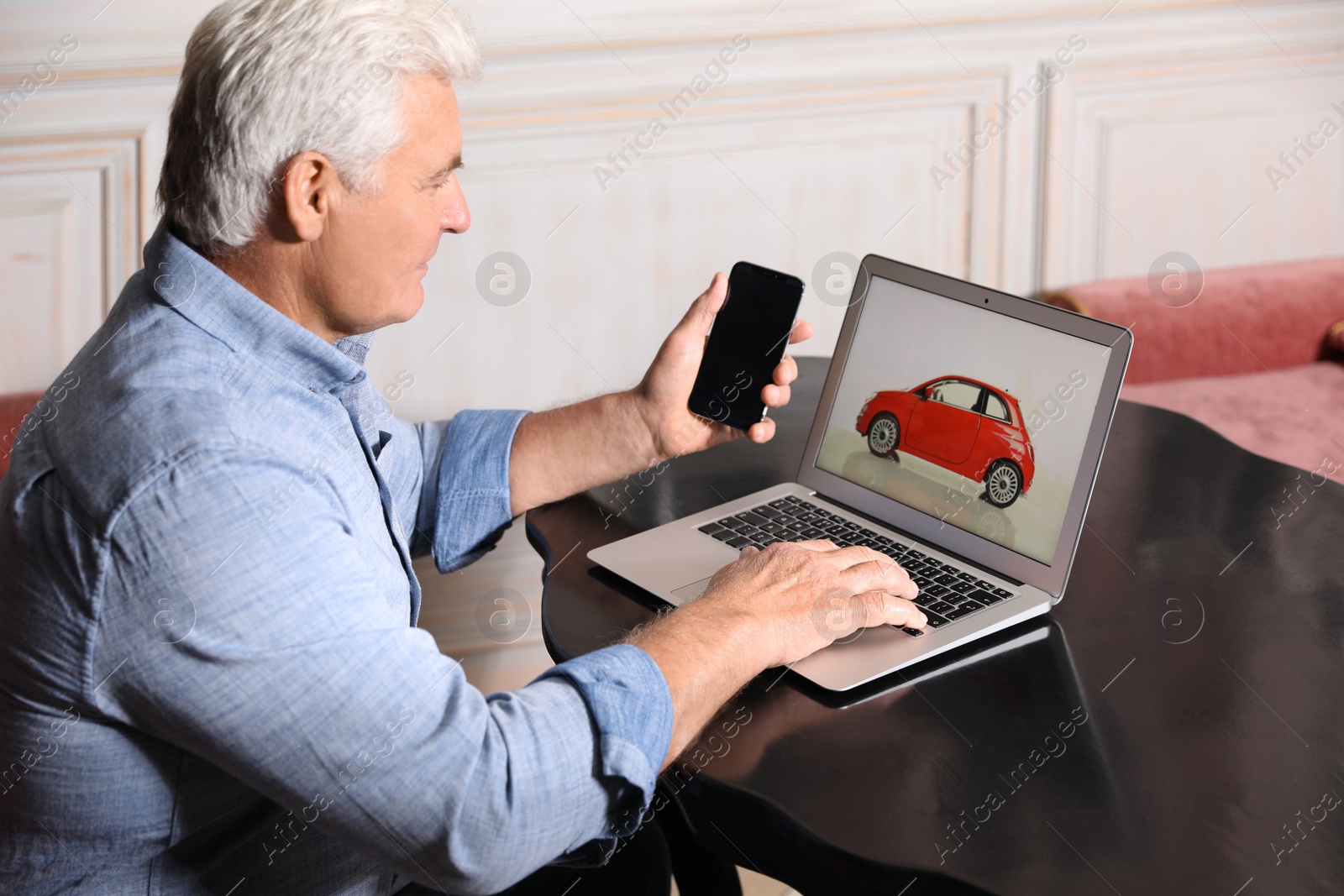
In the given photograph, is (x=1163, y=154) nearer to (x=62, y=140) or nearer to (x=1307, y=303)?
(x=1307, y=303)

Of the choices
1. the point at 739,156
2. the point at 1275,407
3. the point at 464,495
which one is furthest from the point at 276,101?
the point at 1275,407

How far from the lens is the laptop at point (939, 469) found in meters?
1.24

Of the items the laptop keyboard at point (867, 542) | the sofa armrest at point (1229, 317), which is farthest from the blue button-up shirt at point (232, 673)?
the sofa armrest at point (1229, 317)

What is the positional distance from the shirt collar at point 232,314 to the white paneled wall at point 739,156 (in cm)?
129

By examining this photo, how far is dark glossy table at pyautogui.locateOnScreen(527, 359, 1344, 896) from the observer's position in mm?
903

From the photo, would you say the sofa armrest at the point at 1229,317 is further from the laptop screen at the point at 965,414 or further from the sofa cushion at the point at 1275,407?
the laptop screen at the point at 965,414

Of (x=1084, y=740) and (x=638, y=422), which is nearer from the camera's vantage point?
(x=1084, y=740)

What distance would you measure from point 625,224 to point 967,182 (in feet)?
2.72

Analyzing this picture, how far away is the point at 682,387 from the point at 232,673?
0.78 metres

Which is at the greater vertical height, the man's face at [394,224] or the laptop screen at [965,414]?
the man's face at [394,224]

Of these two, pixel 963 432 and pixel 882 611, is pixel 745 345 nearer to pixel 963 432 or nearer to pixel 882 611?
pixel 963 432

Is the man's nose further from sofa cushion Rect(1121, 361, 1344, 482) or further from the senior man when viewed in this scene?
sofa cushion Rect(1121, 361, 1344, 482)

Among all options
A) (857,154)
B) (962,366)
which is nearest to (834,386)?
(962,366)

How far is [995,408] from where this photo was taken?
1.32 m
